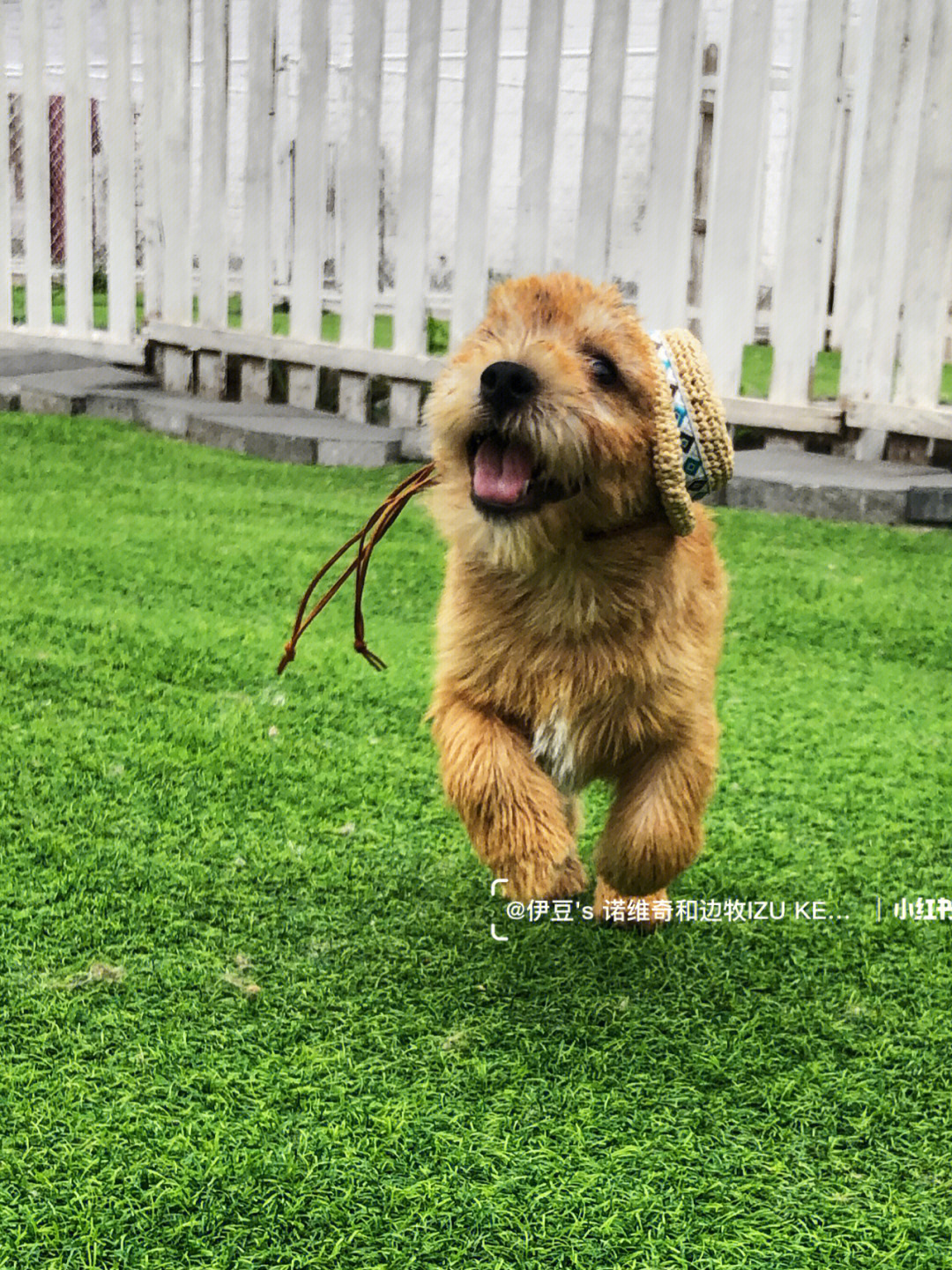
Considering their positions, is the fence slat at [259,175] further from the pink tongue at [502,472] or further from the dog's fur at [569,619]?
the pink tongue at [502,472]

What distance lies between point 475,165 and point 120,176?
1.98m

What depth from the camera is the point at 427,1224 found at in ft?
4.42

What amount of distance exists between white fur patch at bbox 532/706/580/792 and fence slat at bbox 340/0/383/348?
419 cm

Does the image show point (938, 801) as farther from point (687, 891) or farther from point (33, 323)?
point (33, 323)

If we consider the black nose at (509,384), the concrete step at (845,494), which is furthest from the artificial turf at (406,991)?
the concrete step at (845,494)

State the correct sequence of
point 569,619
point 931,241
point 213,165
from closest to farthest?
1. point 569,619
2. point 931,241
3. point 213,165

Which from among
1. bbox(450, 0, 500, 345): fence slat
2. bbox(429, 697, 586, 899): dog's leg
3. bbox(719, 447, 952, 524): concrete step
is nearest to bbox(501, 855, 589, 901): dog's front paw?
bbox(429, 697, 586, 899): dog's leg

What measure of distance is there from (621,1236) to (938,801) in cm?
135

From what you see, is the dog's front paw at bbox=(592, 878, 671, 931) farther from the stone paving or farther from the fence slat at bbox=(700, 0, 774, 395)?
the fence slat at bbox=(700, 0, 774, 395)

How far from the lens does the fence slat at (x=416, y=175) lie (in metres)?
5.45

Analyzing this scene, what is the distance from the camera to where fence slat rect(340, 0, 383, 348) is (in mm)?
5574

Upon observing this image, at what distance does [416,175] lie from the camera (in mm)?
5562

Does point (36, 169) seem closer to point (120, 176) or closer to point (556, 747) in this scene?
point (120, 176)

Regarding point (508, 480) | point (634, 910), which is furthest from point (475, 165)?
point (508, 480)
